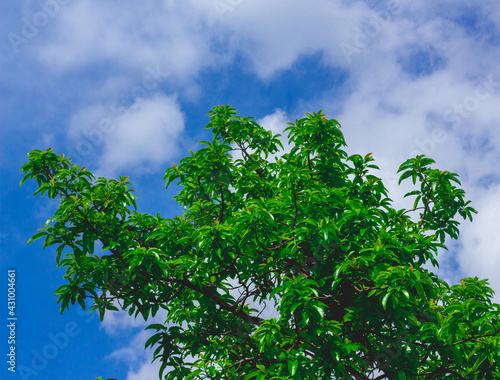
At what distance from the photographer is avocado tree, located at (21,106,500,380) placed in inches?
150

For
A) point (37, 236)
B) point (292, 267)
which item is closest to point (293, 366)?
point (292, 267)

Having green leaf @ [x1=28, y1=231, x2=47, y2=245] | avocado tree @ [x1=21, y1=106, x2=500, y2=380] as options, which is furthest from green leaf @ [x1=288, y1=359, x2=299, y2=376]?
green leaf @ [x1=28, y1=231, x2=47, y2=245]

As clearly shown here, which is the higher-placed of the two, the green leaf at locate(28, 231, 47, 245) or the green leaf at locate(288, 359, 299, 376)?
the green leaf at locate(28, 231, 47, 245)

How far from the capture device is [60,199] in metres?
4.54

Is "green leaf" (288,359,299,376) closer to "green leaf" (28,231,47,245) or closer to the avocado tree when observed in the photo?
→ the avocado tree

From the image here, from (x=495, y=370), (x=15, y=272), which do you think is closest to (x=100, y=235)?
(x=15, y=272)

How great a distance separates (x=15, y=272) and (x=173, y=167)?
2658 mm

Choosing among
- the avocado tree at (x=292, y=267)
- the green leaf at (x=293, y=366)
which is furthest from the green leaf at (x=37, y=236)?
the green leaf at (x=293, y=366)

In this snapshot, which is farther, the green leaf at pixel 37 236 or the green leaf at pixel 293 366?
the green leaf at pixel 37 236

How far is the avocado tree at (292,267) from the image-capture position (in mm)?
3803

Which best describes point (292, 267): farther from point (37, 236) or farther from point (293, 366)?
point (37, 236)

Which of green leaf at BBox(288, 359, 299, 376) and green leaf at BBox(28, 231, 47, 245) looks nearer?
green leaf at BBox(288, 359, 299, 376)

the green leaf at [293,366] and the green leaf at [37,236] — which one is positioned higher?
the green leaf at [37,236]

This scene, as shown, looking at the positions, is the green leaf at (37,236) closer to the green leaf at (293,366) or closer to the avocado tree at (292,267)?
the avocado tree at (292,267)
